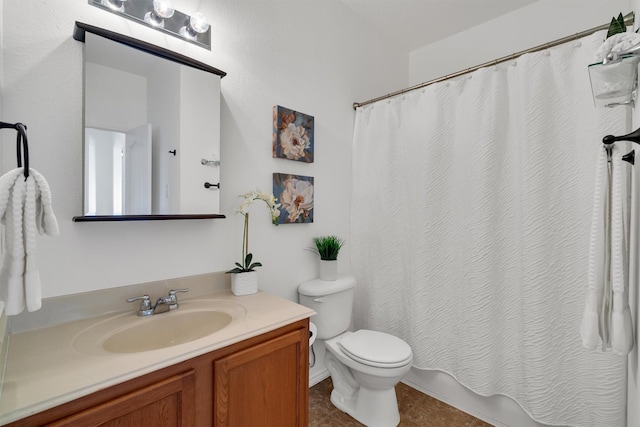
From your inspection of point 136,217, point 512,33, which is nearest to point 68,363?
point 136,217

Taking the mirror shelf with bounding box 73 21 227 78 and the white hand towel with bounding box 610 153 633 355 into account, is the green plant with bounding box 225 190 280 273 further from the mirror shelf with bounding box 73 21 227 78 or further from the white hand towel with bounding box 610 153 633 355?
the white hand towel with bounding box 610 153 633 355

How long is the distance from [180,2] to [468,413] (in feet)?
8.86

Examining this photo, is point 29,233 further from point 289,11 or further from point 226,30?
point 289,11

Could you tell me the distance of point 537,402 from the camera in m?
1.47

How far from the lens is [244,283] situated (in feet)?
4.87

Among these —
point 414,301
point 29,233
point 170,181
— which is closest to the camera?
point 29,233

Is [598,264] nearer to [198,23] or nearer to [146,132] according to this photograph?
[146,132]

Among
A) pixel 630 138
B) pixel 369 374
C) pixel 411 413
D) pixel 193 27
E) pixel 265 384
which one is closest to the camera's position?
pixel 630 138

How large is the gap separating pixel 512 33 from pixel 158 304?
2829mm

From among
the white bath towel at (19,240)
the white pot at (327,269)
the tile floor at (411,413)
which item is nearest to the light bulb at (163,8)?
the white bath towel at (19,240)

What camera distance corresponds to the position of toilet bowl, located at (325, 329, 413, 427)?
61.2 inches

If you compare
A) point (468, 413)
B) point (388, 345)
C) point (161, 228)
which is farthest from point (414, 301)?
point (161, 228)

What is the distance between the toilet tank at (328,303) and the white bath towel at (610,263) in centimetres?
121

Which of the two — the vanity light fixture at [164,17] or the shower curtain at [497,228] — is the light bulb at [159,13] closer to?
the vanity light fixture at [164,17]
